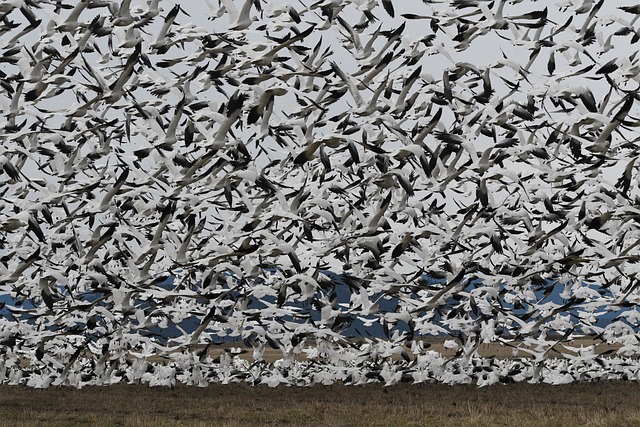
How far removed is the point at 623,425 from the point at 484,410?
3583 millimetres

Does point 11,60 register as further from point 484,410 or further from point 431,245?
point 431,245

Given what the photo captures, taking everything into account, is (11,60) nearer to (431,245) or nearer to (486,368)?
(431,245)

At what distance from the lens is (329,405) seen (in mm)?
22531

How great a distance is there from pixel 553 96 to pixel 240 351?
46.4 ft

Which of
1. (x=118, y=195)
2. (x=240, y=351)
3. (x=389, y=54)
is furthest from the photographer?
(x=240, y=351)

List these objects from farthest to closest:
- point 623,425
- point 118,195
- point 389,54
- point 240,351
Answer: point 240,351 → point 118,195 → point 623,425 → point 389,54

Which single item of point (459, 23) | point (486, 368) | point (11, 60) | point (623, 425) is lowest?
point (623, 425)

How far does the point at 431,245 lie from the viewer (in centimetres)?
3005

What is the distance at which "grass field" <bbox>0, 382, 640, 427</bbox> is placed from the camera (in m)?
19.5

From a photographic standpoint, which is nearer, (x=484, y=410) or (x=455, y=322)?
(x=484, y=410)

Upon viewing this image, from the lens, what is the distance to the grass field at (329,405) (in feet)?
64.0

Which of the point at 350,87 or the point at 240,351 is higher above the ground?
the point at 350,87

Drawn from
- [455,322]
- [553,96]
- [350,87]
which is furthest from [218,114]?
[455,322]

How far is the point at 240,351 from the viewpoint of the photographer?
95.5 ft
